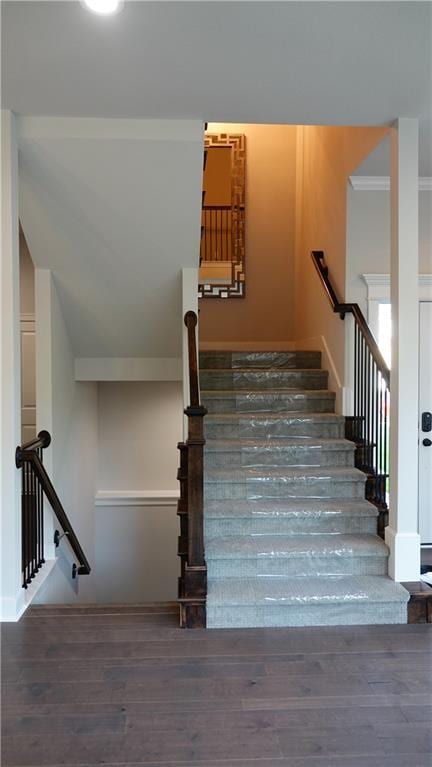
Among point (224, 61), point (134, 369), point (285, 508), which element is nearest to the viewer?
point (224, 61)

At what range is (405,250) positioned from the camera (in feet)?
10.3

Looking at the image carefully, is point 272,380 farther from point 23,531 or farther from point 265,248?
point 23,531

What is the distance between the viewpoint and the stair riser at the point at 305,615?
9.39 ft

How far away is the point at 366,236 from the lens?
418cm

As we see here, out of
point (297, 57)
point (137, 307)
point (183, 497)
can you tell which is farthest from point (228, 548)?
point (297, 57)

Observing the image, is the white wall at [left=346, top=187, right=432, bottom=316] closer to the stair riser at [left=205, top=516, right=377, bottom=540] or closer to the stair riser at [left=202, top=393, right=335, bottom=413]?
the stair riser at [left=202, top=393, right=335, bottom=413]

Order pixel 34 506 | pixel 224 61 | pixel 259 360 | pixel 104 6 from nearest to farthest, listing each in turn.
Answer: pixel 104 6 → pixel 224 61 → pixel 34 506 → pixel 259 360

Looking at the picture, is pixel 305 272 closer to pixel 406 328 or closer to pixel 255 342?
pixel 255 342

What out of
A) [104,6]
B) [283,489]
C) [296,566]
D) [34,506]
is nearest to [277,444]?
[283,489]

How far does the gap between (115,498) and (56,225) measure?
3409 mm

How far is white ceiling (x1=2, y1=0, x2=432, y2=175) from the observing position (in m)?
2.24

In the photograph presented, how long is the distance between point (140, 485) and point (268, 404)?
2.39 meters

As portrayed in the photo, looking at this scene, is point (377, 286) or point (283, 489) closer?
point (283, 489)

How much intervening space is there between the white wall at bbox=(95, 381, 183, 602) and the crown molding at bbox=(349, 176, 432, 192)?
2947 millimetres
